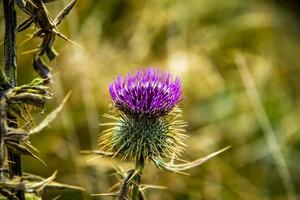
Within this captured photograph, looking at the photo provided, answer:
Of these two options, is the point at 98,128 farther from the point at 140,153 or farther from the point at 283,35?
the point at 283,35

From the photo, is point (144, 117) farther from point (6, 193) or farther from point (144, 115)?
point (6, 193)

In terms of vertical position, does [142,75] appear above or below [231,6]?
below

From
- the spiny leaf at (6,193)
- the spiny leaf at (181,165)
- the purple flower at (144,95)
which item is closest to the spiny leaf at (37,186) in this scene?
the spiny leaf at (6,193)

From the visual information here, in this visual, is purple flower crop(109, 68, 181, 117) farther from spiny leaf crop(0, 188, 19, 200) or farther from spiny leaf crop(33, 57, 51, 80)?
spiny leaf crop(0, 188, 19, 200)

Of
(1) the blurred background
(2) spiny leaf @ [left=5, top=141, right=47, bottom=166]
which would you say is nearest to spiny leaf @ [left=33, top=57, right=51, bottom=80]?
(2) spiny leaf @ [left=5, top=141, right=47, bottom=166]

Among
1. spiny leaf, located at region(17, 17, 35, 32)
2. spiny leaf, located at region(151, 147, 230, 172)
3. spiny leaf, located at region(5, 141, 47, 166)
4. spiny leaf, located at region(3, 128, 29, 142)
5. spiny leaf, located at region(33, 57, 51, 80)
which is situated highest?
spiny leaf, located at region(17, 17, 35, 32)

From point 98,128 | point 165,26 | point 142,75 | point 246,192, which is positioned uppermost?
point 165,26

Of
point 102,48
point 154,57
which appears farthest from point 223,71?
point 102,48

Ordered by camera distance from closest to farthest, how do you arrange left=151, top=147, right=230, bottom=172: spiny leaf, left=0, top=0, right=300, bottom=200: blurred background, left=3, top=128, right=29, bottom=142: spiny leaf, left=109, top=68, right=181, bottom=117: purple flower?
left=3, top=128, right=29, bottom=142: spiny leaf
left=151, top=147, right=230, bottom=172: spiny leaf
left=109, top=68, right=181, bottom=117: purple flower
left=0, top=0, right=300, bottom=200: blurred background

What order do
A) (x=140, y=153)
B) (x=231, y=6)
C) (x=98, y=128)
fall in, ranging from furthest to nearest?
(x=231, y=6) → (x=98, y=128) → (x=140, y=153)
